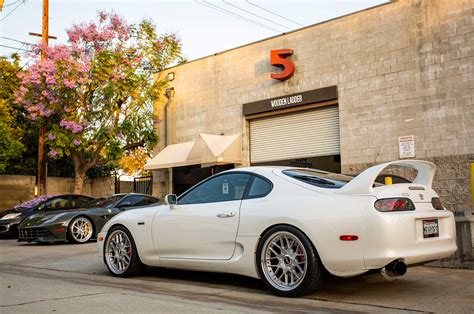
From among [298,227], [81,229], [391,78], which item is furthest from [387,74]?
[298,227]

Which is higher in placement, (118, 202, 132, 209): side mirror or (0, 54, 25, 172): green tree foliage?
(0, 54, 25, 172): green tree foliage

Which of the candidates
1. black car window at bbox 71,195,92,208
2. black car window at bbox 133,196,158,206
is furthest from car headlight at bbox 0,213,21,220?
black car window at bbox 133,196,158,206

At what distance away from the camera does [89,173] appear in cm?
2895

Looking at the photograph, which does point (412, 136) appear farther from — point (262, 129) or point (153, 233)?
point (153, 233)

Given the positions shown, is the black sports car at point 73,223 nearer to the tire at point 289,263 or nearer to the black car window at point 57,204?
the black car window at point 57,204

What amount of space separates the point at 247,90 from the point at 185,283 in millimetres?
11630

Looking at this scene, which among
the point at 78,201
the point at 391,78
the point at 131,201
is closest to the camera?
the point at 131,201

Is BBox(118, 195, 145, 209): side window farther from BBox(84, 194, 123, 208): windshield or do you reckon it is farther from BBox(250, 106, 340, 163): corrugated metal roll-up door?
BBox(250, 106, 340, 163): corrugated metal roll-up door

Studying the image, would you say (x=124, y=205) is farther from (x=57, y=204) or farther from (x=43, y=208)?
(x=43, y=208)

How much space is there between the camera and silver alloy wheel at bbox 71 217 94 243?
1263 cm

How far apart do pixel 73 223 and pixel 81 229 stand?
26 cm

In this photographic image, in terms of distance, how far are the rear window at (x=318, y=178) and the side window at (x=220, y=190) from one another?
1.84ft

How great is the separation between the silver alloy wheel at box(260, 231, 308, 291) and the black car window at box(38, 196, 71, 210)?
10.9 meters

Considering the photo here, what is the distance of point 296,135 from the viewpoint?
53.0ft
